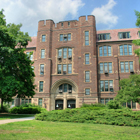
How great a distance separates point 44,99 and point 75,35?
14.8 metres

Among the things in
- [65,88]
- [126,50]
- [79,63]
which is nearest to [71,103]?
[65,88]

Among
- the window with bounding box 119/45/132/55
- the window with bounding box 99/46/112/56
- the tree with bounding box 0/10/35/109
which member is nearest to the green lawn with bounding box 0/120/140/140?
the tree with bounding box 0/10/35/109

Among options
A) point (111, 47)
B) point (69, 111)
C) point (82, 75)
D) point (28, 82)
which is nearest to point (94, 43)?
point (111, 47)

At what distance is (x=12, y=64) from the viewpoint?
20.7 meters

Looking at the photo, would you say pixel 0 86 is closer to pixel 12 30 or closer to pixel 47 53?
pixel 12 30

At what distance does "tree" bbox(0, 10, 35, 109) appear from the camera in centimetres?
1956

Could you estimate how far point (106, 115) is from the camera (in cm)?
1472

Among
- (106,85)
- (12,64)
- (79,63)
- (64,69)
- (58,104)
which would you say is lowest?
(58,104)

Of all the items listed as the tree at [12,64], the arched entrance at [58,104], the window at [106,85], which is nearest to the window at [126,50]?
the window at [106,85]

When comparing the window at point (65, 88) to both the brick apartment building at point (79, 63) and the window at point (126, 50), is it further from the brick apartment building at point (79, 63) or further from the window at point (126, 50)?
the window at point (126, 50)

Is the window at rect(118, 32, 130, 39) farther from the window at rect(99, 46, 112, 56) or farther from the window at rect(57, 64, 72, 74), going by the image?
the window at rect(57, 64, 72, 74)

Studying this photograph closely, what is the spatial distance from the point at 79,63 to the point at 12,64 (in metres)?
16.2

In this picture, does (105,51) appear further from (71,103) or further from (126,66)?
(71,103)

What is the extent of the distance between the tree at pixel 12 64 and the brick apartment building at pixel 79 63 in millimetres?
12582
